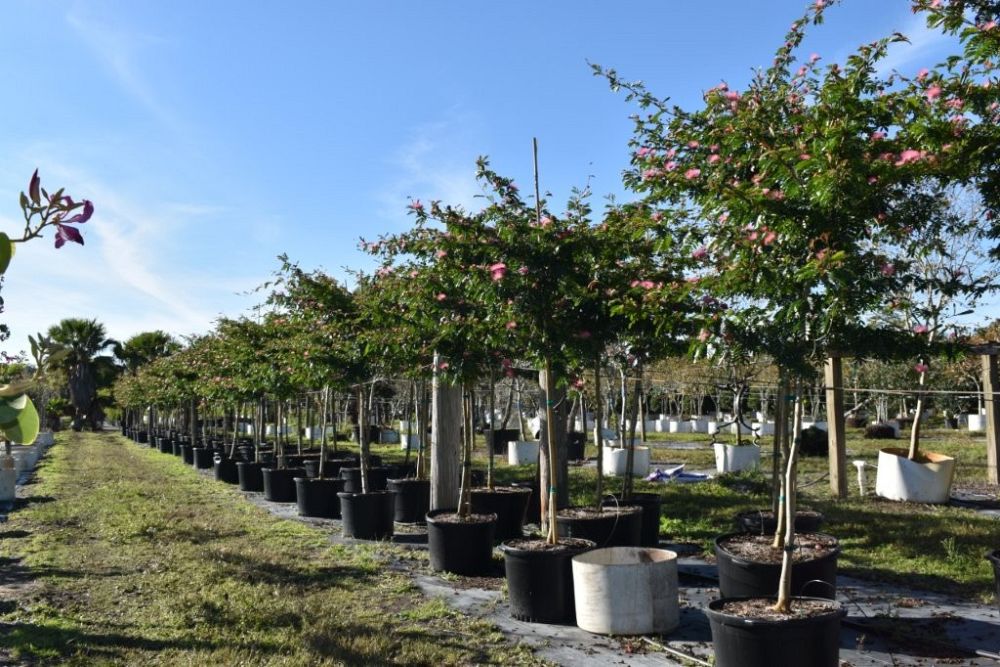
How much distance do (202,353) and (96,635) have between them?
12.9m

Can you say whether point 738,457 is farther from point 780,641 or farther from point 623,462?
point 780,641

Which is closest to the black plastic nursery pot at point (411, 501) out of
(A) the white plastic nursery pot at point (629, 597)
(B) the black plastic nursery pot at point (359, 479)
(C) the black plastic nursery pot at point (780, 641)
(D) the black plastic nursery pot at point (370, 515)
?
(D) the black plastic nursery pot at point (370, 515)

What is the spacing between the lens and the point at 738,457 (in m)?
15.2

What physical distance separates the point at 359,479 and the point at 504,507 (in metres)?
3.85

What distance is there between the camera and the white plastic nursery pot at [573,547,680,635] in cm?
525

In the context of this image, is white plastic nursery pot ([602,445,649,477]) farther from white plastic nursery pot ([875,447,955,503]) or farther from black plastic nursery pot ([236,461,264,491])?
black plastic nursery pot ([236,461,264,491])

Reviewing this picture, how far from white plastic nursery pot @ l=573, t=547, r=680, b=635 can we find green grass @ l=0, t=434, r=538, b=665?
60 centimetres

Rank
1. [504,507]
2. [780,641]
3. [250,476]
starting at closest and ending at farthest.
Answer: [780,641], [504,507], [250,476]

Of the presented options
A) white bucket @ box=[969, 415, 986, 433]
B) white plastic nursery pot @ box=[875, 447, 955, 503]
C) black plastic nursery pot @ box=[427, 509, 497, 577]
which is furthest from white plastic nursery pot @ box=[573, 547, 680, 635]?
white bucket @ box=[969, 415, 986, 433]

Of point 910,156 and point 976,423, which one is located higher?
point 910,156

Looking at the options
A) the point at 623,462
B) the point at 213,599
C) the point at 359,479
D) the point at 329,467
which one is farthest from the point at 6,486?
the point at 623,462

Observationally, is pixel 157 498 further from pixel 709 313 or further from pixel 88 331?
pixel 88 331

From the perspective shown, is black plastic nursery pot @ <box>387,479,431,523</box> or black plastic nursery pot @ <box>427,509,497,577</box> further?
black plastic nursery pot @ <box>387,479,431,523</box>

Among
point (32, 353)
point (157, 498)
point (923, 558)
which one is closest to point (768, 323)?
point (32, 353)
